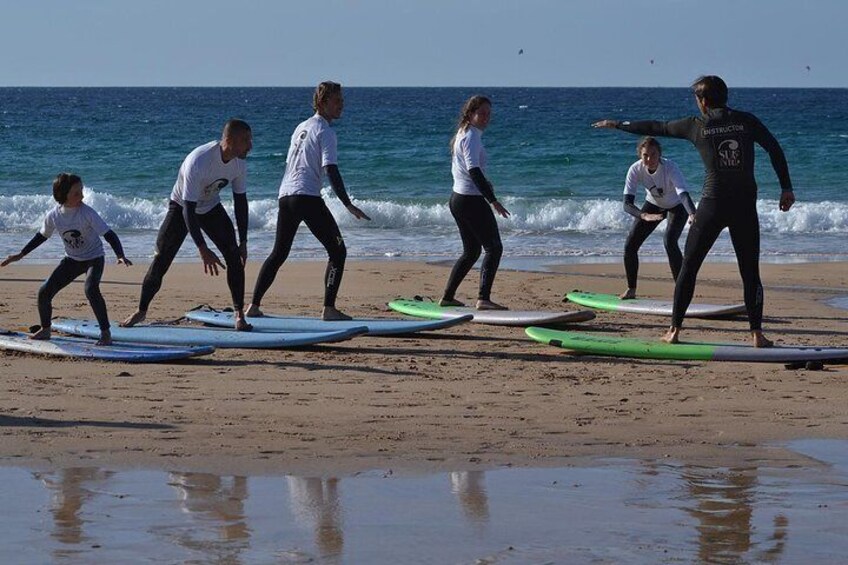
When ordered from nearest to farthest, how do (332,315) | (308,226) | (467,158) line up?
1. (308,226)
2. (332,315)
3. (467,158)

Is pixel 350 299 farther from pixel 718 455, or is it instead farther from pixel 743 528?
pixel 743 528

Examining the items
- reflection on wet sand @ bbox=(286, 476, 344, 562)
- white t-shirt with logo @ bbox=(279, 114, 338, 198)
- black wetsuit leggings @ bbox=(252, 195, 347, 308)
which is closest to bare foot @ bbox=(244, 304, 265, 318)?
black wetsuit leggings @ bbox=(252, 195, 347, 308)

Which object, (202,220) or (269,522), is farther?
(202,220)

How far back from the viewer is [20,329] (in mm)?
10422

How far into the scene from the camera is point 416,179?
3136cm

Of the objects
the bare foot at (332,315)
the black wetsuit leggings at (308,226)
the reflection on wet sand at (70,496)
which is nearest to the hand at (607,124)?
the black wetsuit leggings at (308,226)

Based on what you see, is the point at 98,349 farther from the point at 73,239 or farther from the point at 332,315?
the point at 332,315

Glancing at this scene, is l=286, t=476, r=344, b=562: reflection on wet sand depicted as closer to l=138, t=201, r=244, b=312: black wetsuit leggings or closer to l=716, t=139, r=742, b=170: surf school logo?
l=138, t=201, r=244, b=312: black wetsuit leggings

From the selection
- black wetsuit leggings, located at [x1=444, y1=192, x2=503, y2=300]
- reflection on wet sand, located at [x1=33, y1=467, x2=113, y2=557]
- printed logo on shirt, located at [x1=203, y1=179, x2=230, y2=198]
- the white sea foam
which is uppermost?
printed logo on shirt, located at [x1=203, y1=179, x2=230, y2=198]

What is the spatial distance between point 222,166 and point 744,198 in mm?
3285

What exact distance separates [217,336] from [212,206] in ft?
2.80

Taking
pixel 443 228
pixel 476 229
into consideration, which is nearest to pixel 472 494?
pixel 476 229

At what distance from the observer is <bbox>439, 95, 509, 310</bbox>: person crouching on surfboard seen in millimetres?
10367

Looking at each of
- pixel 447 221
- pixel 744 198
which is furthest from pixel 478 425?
pixel 447 221
